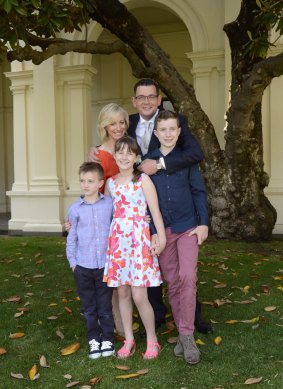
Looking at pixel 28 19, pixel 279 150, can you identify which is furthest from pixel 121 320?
pixel 279 150

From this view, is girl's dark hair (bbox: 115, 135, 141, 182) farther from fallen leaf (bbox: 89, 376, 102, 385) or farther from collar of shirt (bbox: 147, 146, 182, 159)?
fallen leaf (bbox: 89, 376, 102, 385)

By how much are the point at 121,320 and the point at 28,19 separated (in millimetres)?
3990

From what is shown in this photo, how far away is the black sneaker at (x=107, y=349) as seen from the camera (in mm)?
3320

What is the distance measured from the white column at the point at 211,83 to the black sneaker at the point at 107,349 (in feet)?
21.2

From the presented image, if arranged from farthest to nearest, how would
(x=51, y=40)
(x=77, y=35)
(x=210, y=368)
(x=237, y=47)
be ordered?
(x=77, y=35)
(x=237, y=47)
(x=51, y=40)
(x=210, y=368)

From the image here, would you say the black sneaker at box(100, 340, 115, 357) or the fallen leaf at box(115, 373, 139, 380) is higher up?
the black sneaker at box(100, 340, 115, 357)

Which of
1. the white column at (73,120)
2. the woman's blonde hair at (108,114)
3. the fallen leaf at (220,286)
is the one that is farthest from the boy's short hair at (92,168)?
the white column at (73,120)

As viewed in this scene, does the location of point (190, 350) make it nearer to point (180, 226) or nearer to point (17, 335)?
point (180, 226)

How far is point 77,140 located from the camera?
10.2 meters

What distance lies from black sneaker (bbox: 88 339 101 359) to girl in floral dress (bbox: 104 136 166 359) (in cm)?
19

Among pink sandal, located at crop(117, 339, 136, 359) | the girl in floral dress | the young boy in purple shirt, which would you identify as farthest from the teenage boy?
the young boy in purple shirt

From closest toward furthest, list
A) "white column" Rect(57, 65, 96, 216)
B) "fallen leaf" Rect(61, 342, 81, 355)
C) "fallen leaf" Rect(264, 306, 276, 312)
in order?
1. "fallen leaf" Rect(61, 342, 81, 355)
2. "fallen leaf" Rect(264, 306, 276, 312)
3. "white column" Rect(57, 65, 96, 216)

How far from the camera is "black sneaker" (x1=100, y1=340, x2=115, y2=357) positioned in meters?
3.32

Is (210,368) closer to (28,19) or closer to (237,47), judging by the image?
(28,19)
